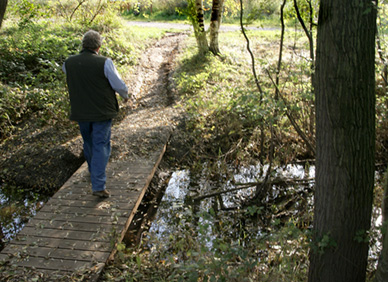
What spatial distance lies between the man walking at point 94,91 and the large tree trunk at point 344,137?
2.69 m

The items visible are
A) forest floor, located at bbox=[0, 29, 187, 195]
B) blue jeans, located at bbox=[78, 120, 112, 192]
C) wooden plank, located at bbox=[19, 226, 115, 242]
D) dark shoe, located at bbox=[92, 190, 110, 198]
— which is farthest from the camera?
forest floor, located at bbox=[0, 29, 187, 195]

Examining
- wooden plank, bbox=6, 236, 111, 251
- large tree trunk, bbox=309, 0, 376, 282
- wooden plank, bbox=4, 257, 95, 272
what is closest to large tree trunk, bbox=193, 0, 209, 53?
wooden plank, bbox=6, 236, 111, 251

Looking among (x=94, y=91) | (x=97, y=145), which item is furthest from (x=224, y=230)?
(x=94, y=91)

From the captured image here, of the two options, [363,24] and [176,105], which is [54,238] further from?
[176,105]

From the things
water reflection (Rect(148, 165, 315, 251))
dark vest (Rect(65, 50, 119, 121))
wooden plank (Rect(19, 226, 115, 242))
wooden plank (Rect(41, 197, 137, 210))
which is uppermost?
dark vest (Rect(65, 50, 119, 121))

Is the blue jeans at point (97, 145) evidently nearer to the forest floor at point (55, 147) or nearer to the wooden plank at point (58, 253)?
the wooden plank at point (58, 253)

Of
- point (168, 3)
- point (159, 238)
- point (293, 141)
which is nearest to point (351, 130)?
point (159, 238)

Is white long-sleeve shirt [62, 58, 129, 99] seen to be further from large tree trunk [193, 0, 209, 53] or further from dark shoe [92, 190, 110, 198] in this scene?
large tree trunk [193, 0, 209, 53]

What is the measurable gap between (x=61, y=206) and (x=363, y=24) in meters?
4.35

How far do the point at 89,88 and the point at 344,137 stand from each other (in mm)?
3183

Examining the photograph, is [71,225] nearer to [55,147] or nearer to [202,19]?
[55,147]

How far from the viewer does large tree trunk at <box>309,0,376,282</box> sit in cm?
292

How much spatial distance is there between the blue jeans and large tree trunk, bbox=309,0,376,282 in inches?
114

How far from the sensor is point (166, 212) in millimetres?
6020
